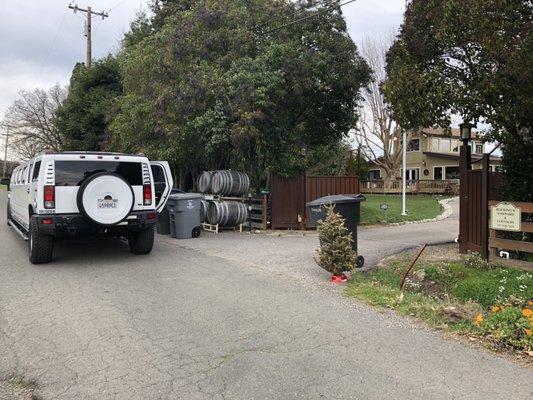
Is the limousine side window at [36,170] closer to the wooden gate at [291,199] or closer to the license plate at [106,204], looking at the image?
the license plate at [106,204]

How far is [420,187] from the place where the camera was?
4094 cm

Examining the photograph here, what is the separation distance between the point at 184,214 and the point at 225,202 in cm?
176

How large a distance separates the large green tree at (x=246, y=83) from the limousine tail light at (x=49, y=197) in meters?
6.04

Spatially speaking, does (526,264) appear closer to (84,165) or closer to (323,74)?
(84,165)

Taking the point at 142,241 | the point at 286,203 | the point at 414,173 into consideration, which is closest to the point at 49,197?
the point at 142,241

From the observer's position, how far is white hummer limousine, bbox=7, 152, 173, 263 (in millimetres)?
8633

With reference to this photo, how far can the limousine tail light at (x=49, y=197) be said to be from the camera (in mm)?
8609

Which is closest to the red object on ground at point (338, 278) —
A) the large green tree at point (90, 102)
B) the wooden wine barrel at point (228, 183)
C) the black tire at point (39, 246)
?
the black tire at point (39, 246)

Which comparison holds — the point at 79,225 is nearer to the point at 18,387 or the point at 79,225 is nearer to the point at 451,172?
the point at 18,387

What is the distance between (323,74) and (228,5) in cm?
394

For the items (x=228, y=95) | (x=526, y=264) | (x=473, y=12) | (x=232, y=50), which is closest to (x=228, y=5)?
(x=232, y=50)

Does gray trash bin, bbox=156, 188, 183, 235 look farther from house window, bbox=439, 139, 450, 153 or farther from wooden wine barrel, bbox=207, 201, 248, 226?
house window, bbox=439, 139, 450, 153

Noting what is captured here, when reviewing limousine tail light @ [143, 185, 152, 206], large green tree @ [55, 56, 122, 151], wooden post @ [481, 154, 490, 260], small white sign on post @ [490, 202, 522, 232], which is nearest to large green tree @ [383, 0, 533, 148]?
wooden post @ [481, 154, 490, 260]

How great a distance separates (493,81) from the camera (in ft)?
26.5
